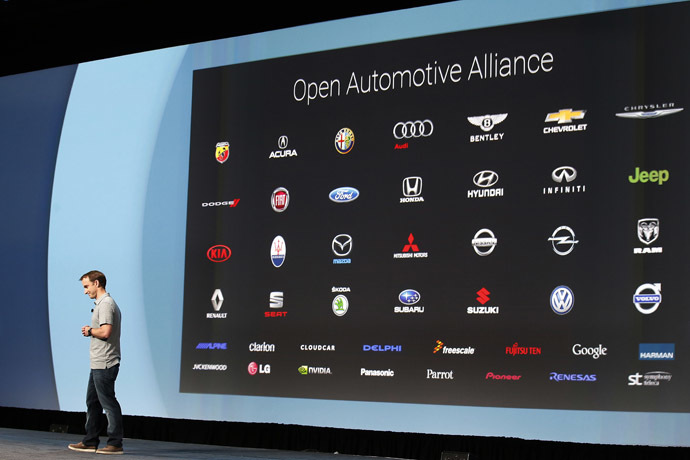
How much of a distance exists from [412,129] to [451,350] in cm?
158

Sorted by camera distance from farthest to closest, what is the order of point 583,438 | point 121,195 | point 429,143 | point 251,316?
point 121,195 → point 251,316 → point 429,143 → point 583,438

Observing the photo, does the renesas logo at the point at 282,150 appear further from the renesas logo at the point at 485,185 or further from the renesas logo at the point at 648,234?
the renesas logo at the point at 648,234

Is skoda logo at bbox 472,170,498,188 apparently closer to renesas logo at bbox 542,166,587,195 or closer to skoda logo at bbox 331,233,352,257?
renesas logo at bbox 542,166,587,195

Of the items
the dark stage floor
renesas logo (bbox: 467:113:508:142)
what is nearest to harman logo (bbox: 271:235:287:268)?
the dark stage floor

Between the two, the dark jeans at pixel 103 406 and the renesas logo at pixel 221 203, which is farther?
the renesas logo at pixel 221 203

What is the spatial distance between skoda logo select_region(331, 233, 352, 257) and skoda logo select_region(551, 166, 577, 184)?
1535 mm

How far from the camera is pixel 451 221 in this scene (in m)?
5.82

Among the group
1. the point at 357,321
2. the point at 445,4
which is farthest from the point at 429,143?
the point at 357,321

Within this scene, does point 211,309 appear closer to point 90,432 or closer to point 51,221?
point 90,432

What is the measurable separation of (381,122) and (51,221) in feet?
10.8

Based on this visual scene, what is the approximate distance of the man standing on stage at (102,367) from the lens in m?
5.26

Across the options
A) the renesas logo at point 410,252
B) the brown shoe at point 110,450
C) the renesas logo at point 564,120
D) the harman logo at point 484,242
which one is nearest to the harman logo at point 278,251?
the renesas logo at point 410,252

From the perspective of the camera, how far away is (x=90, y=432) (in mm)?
5438

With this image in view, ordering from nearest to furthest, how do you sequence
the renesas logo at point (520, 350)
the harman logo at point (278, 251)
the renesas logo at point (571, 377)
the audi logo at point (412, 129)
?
the renesas logo at point (571, 377), the renesas logo at point (520, 350), the audi logo at point (412, 129), the harman logo at point (278, 251)
